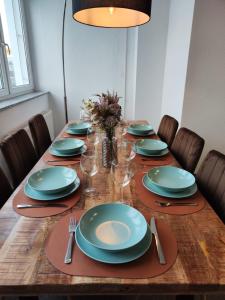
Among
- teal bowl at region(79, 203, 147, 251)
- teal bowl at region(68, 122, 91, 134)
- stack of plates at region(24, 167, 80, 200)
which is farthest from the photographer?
teal bowl at region(68, 122, 91, 134)

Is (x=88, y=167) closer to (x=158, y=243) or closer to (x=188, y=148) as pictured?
(x=158, y=243)

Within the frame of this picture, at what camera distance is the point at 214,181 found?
102 cm

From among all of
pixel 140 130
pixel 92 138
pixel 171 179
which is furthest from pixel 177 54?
pixel 171 179

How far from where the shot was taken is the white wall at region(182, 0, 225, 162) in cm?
205

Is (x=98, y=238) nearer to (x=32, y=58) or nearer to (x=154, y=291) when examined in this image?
(x=154, y=291)

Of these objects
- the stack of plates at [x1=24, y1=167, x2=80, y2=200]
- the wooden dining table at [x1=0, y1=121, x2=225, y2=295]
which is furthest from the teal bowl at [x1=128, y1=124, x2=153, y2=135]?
the wooden dining table at [x1=0, y1=121, x2=225, y2=295]

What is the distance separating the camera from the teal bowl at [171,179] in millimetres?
971

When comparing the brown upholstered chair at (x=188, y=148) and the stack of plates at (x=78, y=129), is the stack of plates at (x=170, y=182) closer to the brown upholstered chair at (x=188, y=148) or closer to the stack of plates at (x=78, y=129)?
the brown upholstered chair at (x=188, y=148)

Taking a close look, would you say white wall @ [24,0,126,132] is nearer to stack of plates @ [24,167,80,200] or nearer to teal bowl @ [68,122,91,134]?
teal bowl @ [68,122,91,134]

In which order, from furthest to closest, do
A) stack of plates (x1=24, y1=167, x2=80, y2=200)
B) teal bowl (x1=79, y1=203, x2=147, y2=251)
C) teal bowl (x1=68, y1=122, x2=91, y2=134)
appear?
1. teal bowl (x1=68, y1=122, x2=91, y2=134)
2. stack of plates (x1=24, y1=167, x2=80, y2=200)
3. teal bowl (x1=79, y1=203, x2=147, y2=251)

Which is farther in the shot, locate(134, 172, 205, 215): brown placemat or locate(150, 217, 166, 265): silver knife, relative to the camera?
locate(134, 172, 205, 215): brown placemat

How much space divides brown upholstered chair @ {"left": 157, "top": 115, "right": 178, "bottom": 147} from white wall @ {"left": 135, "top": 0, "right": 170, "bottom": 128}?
1.18 metres

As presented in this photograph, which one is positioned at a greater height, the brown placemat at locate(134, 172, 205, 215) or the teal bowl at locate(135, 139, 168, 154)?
the teal bowl at locate(135, 139, 168, 154)

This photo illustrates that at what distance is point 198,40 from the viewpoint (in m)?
2.12
